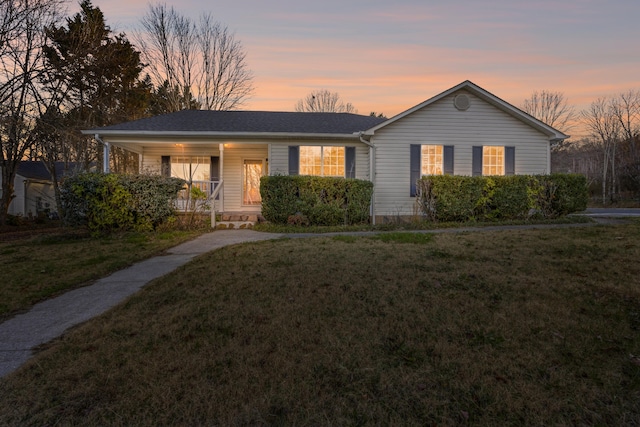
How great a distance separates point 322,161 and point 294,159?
1.03 meters

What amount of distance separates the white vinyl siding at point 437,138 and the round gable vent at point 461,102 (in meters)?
0.13

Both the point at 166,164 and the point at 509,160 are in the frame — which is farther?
the point at 166,164

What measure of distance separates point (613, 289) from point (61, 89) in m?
21.6

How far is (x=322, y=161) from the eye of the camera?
1380 cm

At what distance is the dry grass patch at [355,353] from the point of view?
2344 mm

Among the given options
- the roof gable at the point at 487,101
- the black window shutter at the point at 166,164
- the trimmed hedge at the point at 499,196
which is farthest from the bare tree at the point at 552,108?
the black window shutter at the point at 166,164

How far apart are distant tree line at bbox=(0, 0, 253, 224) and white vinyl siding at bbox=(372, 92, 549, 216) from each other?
11641 mm

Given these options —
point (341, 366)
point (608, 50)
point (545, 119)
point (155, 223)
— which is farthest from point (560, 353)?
point (545, 119)

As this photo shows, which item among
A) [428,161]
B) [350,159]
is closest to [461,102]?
[428,161]

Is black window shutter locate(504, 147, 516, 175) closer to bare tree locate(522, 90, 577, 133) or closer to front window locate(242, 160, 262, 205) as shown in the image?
front window locate(242, 160, 262, 205)

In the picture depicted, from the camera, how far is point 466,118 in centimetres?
1346

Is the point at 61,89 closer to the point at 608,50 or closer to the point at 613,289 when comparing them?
the point at 613,289

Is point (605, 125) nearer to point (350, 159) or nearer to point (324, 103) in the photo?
point (324, 103)

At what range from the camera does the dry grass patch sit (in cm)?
234
